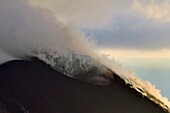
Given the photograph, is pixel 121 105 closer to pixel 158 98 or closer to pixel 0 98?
pixel 158 98

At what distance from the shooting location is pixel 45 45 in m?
81.9

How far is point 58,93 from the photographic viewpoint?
72.5m

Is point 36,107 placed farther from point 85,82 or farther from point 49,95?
point 85,82

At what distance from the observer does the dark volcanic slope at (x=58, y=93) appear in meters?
69.6

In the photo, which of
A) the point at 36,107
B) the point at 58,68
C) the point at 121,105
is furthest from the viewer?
the point at 58,68

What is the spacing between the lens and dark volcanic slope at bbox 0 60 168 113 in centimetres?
6962

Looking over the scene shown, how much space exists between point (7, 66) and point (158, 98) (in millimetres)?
17501

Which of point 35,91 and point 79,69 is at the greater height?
point 79,69

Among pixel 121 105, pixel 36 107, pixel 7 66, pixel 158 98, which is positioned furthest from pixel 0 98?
pixel 158 98

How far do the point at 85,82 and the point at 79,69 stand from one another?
3429 millimetres

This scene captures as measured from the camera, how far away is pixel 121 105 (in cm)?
7294

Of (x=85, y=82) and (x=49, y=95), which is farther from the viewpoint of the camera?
(x=85, y=82)

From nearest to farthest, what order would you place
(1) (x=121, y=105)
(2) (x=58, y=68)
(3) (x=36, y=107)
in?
(3) (x=36, y=107) → (1) (x=121, y=105) → (2) (x=58, y=68)

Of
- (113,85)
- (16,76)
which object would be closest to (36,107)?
(16,76)
